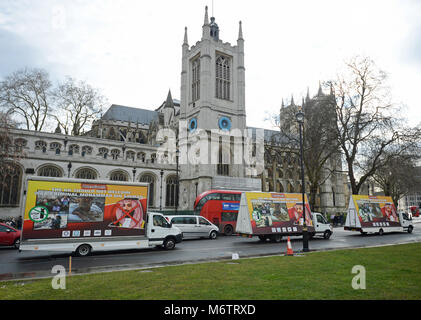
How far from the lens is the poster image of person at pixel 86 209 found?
1155 cm

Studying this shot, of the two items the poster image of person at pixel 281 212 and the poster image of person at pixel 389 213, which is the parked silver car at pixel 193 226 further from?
the poster image of person at pixel 389 213

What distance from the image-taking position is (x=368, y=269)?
7.64 metres

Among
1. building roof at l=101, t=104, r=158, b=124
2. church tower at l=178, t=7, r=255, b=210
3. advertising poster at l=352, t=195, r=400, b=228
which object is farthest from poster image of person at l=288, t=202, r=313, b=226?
building roof at l=101, t=104, r=158, b=124

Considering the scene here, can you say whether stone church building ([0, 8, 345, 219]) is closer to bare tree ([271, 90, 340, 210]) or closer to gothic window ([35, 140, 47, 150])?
gothic window ([35, 140, 47, 150])

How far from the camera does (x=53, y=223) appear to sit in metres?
11.1

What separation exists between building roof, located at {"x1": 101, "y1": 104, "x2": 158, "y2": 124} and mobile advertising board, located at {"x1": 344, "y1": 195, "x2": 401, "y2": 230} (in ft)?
133

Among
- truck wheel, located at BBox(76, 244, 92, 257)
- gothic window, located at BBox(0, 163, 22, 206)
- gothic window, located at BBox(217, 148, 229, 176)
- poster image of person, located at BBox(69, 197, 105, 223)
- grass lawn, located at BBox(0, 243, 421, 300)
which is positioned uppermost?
gothic window, located at BBox(217, 148, 229, 176)

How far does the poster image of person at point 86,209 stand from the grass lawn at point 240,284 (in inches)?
189

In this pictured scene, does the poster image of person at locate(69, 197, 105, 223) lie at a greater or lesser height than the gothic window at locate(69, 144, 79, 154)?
lesser

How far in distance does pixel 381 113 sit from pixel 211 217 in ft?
58.2

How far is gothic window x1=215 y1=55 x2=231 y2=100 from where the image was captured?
44531 mm

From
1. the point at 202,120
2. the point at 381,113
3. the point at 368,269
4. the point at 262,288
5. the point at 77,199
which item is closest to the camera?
the point at 262,288
